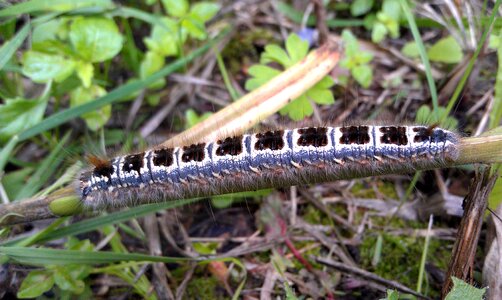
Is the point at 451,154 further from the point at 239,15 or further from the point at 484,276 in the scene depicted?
the point at 239,15

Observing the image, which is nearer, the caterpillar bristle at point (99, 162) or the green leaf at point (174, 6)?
the caterpillar bristle at point (99, 162)

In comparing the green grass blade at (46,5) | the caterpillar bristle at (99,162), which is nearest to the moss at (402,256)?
the caterpillar bristle at (99,162)

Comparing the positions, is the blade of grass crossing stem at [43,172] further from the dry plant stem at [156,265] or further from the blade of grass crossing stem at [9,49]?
the dry plant stem at [156,265]

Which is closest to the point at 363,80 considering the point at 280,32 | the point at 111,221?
the point at 280,32

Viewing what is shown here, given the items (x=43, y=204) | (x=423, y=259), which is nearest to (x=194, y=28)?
(x=43, y=204)

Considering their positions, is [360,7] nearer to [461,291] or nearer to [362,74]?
[362,74]

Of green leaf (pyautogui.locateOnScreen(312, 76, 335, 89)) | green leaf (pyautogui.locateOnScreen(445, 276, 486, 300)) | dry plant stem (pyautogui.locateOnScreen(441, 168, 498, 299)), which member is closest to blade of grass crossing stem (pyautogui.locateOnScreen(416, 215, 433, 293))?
dry plant stem (pyautogui.locateOnScreen(441, 168, 498, 299))

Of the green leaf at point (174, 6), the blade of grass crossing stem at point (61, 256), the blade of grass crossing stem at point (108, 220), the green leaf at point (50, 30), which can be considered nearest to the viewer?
the blade of grass crossing stem at point (61, 256)
